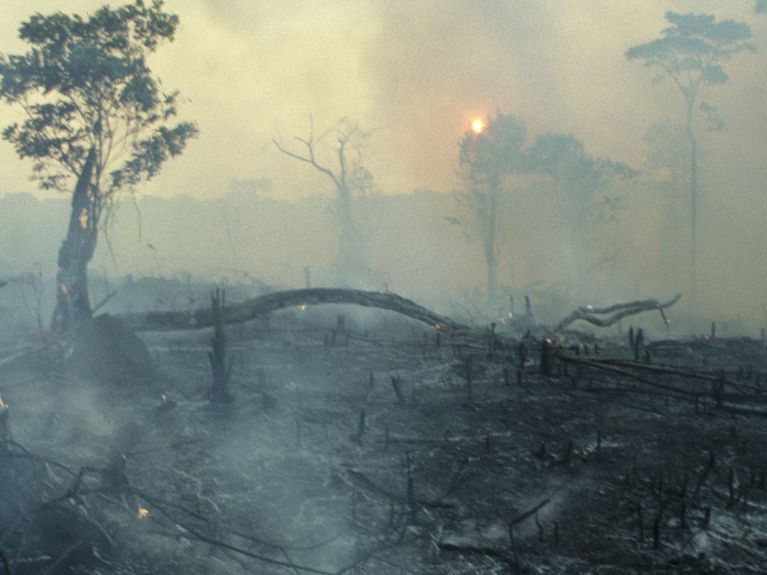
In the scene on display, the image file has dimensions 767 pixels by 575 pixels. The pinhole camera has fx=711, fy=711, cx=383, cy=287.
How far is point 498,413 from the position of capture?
1267cm

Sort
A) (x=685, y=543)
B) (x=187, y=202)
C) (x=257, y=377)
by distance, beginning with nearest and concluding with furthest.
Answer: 1. (x=685, y=543)
2. (x=257, y=377)
3. (x=187, y=202)

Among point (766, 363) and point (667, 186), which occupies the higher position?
point (667, 186)

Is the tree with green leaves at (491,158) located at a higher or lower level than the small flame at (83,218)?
higher

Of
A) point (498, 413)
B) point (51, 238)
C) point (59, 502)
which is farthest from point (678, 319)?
point (51, 238)

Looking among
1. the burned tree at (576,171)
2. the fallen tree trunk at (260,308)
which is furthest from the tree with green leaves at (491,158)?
the fallen tree trunk at (260,308)

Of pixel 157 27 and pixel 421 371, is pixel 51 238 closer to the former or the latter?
pixel 157 27

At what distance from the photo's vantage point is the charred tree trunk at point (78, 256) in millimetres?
17922

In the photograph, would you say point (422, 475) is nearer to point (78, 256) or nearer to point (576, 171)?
point (78, 256)

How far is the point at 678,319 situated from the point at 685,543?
2674 centimetres

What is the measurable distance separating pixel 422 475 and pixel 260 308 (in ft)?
28.1

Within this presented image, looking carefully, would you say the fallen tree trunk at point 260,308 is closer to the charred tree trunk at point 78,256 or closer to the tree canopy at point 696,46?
the charred tree trunk at point 78,256

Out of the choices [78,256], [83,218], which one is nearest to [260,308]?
[78,256]

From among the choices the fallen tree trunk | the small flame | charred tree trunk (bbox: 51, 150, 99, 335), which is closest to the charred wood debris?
the fallen tree trunk

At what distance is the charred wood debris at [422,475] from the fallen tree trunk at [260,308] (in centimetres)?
141
